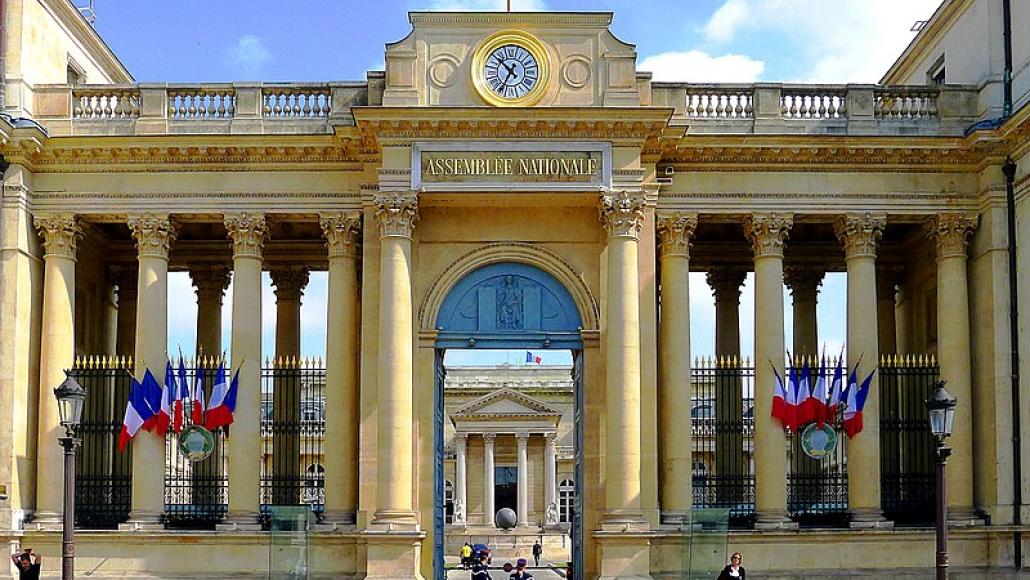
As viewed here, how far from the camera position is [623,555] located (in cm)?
2841

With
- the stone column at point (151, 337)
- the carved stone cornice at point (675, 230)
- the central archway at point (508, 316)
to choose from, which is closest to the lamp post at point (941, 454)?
the carved stone cornice at point (675, 230)

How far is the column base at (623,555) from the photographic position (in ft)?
93.1

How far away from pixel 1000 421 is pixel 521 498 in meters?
37.7

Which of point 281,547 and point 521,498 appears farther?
point 521,498

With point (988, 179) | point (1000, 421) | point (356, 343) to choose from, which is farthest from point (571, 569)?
point (988, 179)

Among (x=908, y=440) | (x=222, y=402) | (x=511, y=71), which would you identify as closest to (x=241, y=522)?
(x=222, y=402)

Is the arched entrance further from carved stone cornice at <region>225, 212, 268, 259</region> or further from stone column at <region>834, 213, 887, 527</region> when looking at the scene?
stone column at <region>834, 213, 887, 527</region>

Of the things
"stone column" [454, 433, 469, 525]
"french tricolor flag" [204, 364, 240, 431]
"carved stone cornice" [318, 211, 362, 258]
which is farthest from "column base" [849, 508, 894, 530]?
"stone column" [454, 433, 469, 525]

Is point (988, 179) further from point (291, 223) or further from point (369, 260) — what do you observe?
point (291, 223)

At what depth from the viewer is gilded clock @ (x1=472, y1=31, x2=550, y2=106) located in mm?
29734

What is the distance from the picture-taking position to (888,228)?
34.3 meters

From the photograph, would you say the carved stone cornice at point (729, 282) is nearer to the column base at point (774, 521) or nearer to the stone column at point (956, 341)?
the stone column at point (956, 341)

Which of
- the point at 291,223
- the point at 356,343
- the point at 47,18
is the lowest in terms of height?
the point at 356,343

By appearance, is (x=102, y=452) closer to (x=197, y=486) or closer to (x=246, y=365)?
(x=197, y=486)
